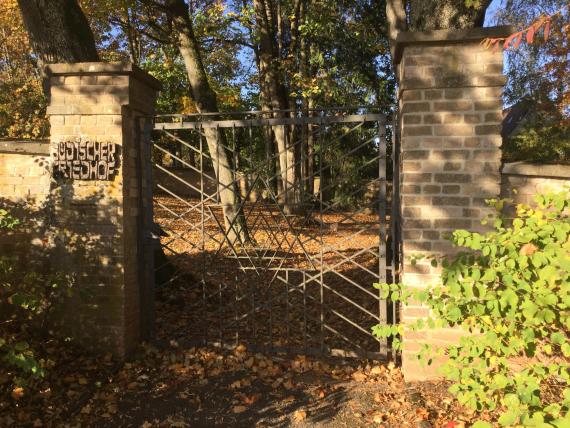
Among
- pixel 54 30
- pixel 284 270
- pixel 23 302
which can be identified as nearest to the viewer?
pixel 23 302

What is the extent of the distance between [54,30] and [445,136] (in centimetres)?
410

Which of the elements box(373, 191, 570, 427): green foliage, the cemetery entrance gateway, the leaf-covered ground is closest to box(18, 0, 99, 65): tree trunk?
the cemetery entrance gateway

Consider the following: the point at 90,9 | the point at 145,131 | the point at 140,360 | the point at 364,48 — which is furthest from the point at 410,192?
the point at 364,48

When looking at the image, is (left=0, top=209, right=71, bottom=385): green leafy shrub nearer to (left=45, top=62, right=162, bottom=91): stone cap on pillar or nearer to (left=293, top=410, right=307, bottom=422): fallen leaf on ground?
(left=45, top=62, right=162, bottom=91): stone cap on pillar

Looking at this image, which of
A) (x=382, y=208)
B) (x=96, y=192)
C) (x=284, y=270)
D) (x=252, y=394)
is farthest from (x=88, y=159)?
(x=382, y=208)

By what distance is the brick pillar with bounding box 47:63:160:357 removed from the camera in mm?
3955

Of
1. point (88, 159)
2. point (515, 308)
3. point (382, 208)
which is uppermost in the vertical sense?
point (88, 159)

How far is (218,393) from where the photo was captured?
3.68m

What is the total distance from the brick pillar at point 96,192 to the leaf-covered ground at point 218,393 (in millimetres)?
354

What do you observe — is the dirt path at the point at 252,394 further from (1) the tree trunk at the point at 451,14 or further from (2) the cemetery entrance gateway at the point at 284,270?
(1) the tree trunk at the point at 451,14

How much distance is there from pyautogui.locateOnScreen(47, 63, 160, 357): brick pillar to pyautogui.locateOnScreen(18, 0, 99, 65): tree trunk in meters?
1.11

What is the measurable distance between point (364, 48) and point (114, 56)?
29.5ft

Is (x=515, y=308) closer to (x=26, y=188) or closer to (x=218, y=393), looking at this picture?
(x=218, y=393)

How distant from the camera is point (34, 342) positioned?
394 centimetres
